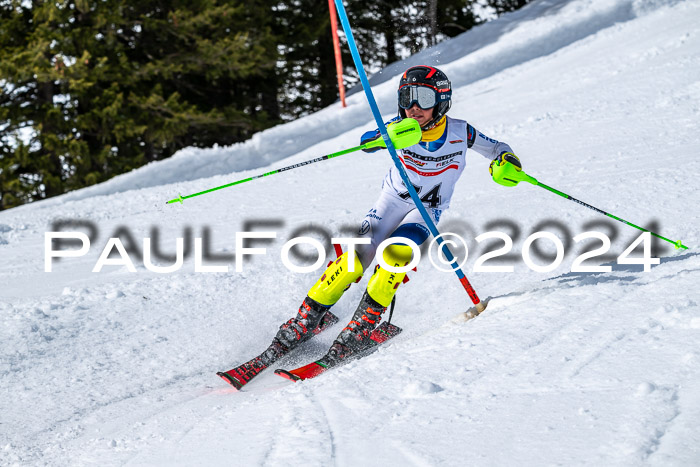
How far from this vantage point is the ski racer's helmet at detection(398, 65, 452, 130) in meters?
3.98

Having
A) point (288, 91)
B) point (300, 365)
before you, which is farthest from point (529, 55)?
point (300, 365)

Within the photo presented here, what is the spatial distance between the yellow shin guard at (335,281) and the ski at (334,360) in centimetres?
36

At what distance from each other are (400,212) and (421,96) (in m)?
0.82

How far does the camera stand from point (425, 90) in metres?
3.97

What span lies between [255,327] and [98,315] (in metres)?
1.14

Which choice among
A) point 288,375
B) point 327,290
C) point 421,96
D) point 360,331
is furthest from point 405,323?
point 421,96

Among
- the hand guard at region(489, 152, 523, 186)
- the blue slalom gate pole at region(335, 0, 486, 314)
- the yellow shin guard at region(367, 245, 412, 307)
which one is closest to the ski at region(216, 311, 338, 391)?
the yellow shin guard at region(367, 245, 412, 307)

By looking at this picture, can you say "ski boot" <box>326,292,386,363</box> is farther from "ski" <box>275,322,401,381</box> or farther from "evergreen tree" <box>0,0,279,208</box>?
"evergreen tree" <box>0,0,279,208</box>

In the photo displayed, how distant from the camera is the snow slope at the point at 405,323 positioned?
2.42m

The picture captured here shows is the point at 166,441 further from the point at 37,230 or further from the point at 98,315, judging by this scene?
the point at 37,230

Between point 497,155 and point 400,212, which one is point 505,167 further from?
point 400,212

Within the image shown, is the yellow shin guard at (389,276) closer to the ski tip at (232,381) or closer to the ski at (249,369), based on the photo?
the ski at (249,369)

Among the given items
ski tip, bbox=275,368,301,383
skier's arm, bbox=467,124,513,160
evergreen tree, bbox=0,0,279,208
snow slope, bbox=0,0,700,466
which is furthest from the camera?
evergreen tree, bbox=0,0,279,208

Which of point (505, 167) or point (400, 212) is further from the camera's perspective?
point (400, 212)
